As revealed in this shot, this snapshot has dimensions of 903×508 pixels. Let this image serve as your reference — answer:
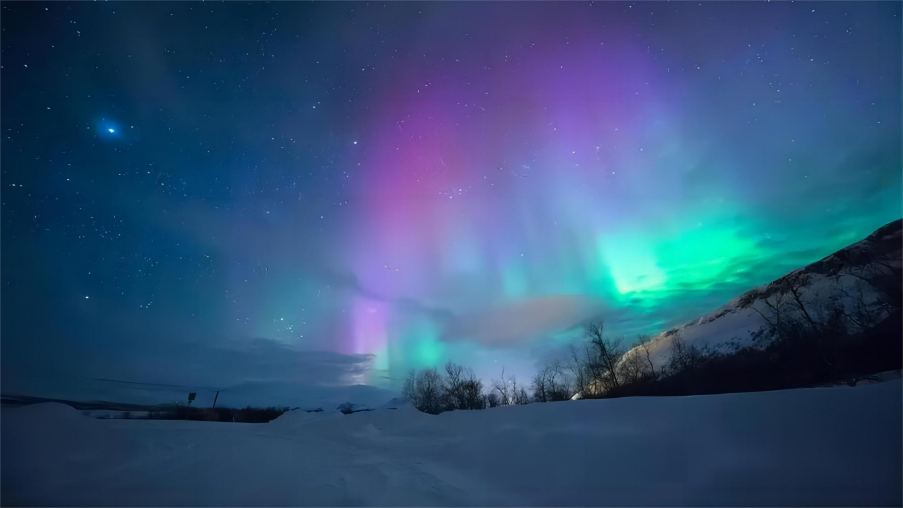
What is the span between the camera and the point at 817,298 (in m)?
19.6

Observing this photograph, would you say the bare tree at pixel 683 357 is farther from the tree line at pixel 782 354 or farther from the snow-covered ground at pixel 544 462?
the snow-covered ground at pixel 544 462

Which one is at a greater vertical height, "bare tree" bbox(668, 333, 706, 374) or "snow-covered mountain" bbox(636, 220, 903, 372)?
"snow-covered mountain" bbox(636, 220, 903, 372)

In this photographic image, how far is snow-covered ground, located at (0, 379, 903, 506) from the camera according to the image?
3387 mm

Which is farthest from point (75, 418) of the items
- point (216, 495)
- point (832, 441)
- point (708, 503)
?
point (832, 441)

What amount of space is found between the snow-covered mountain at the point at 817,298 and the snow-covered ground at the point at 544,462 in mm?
20207

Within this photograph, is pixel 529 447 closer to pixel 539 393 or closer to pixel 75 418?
pixel 75 418

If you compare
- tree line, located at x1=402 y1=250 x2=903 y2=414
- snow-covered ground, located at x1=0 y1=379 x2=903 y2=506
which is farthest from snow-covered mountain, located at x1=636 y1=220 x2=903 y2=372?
snow-covered ground, located at x1=0 y1=379 x2=903 y2=506

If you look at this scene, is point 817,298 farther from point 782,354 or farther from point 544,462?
point 544,462

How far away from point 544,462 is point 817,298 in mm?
26006

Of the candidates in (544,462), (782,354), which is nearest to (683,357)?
(782,354)

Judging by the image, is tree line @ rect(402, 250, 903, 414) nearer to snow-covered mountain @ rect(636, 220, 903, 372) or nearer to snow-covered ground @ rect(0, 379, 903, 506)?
snow-covered mountain @ rect(636, 220, 903, 372)

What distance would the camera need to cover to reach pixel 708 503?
3.23m

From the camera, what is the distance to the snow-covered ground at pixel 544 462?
339 cm

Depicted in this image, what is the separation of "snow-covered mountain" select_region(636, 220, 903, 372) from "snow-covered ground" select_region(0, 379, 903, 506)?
20.2 meters
